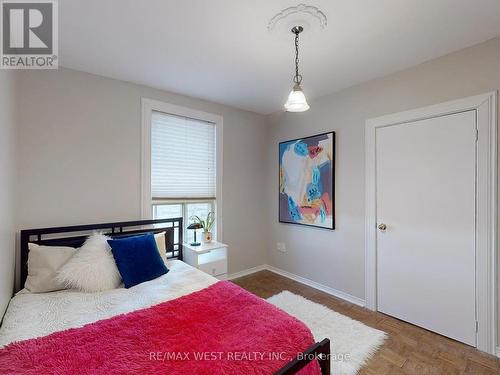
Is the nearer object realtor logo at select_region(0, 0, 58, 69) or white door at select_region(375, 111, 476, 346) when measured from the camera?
realtor logo at select_region(0, 0, 58, 69)

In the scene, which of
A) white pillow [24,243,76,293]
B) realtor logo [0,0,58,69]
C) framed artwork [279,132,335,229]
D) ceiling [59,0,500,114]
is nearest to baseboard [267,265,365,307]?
framed artwork [279,132,335,229]

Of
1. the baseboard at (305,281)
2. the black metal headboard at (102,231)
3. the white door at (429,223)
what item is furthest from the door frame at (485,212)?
the black metal headboard at (102,231)

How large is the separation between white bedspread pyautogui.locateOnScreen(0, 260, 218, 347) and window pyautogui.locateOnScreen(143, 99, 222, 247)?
1.10 meters

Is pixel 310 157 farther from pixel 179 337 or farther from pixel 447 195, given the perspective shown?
pixel 179 337

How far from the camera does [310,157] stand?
10.9ft

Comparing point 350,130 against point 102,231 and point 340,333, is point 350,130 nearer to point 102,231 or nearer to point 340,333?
point 340,333

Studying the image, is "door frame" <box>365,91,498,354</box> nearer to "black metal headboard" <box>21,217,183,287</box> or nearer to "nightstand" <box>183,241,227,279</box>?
"nightstand" <box>183,241,227,279</box>

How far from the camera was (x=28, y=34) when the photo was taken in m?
1.84

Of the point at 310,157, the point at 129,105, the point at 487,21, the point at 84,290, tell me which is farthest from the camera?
the point at 310,157

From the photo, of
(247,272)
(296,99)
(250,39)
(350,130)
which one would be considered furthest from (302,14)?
(247,272)

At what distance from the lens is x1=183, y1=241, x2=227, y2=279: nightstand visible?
2770 mm

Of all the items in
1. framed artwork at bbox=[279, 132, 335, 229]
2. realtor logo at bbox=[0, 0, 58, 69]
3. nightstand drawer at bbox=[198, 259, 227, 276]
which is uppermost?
realtor logo at bbox=[0, 0, 58, 69]

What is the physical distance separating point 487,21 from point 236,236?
3313mm

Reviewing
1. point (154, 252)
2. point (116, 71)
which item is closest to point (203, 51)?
point (116, 71)
